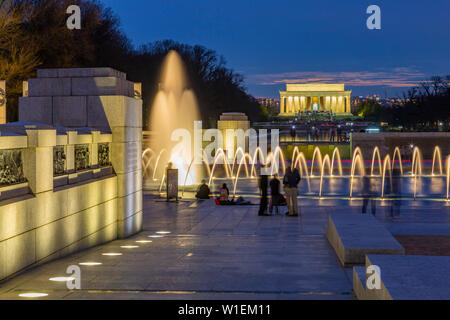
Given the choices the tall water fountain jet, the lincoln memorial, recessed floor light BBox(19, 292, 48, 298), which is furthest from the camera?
the lincoln memorial

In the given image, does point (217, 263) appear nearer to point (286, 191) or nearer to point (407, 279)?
point (407, 279)

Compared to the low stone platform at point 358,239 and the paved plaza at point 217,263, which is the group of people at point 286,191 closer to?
the paved plaza at point 217,263

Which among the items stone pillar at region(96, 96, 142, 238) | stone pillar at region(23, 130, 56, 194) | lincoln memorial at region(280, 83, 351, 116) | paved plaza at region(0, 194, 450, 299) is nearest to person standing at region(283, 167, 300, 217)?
paved plaza at region(0, 194, 450, 299)

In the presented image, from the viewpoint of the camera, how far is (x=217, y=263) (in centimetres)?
1045

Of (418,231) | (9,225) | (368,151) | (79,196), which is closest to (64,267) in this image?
(9,225)

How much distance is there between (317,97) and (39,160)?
179427 millimetres

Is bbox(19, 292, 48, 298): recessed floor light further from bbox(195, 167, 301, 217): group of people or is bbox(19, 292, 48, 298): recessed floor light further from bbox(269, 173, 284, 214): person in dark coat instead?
bbox(269, 173, 284, 214): person in dark coat

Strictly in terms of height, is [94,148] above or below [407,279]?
above

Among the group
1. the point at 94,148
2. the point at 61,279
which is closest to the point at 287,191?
the point at 94,148

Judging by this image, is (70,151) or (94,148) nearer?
(70,151)

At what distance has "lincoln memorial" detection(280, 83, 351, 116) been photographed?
607 feet

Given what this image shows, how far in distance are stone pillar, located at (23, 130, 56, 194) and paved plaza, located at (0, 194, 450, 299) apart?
1.33m

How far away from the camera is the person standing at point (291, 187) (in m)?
18.4

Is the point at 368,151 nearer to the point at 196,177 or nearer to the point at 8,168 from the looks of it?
the point at 196,177
